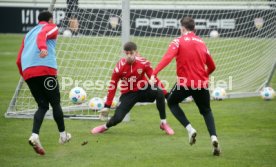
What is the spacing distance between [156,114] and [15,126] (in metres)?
3.00

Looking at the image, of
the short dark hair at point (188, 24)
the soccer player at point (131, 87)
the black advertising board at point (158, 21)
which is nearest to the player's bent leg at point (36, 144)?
the soccer player at point (131, 87)

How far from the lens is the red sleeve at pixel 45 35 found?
926 cm

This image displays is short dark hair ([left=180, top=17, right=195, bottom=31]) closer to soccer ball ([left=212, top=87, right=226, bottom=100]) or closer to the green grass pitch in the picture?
the green grass pitch

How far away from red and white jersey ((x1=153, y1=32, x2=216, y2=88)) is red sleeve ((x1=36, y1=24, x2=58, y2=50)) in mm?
1594

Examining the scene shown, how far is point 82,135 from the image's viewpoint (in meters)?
11.1

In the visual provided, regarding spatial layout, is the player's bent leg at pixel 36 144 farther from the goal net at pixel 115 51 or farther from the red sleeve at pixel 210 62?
the goal net at pixel 115 51

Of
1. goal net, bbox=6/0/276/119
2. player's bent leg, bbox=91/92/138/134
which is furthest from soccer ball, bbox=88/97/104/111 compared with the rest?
player's bent leg, bbox=91/92/138/134

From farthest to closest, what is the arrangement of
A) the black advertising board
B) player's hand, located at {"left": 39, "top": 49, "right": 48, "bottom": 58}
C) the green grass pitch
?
1. the black advertising board
2. player's hand, located at {"left": 39, "top": 49, "right": 48, "bottom": 58}
3. the green grass pitch

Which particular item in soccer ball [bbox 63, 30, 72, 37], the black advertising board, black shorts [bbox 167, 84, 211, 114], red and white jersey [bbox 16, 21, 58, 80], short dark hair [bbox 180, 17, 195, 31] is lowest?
the black advertising board

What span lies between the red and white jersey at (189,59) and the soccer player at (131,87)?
4.52 feet

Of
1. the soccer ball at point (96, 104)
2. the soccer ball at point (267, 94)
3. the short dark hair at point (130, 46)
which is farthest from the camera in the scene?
the soccer ball at point (267, 94)

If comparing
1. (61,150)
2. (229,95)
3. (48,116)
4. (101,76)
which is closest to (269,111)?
(229,95)

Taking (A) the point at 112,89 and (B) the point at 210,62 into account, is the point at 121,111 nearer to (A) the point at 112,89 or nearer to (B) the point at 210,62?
(A) the point at 112,89

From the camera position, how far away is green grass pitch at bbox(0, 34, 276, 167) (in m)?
9.02
